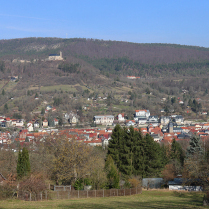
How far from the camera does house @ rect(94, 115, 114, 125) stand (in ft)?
261

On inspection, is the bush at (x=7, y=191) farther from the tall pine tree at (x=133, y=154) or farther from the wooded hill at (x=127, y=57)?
the wooded hill at (x=127, y=57)

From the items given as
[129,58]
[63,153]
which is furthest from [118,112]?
[129,58]

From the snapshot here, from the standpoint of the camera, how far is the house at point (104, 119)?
7962cm

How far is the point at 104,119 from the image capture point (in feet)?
262

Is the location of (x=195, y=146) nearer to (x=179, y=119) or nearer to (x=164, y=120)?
(x=179, y=119)

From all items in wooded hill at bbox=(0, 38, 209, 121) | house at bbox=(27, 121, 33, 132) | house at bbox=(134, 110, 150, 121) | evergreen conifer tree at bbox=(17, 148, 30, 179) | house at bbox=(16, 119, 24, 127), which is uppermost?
wooded hill at bbox=(0, 38, 209, 121)

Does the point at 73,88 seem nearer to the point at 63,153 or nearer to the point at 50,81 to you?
the point at 50,81

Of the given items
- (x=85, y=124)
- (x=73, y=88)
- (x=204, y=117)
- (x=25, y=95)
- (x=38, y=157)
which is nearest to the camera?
(x=38, y=157)

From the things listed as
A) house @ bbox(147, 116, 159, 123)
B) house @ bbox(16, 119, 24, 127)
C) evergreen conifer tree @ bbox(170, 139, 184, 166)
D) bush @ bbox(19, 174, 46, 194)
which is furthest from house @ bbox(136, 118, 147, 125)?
bush @ bbox(19, 174, 46, 194)

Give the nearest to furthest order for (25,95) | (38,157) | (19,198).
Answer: (19,198) → (38,157) → (25,95)

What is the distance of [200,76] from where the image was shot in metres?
147

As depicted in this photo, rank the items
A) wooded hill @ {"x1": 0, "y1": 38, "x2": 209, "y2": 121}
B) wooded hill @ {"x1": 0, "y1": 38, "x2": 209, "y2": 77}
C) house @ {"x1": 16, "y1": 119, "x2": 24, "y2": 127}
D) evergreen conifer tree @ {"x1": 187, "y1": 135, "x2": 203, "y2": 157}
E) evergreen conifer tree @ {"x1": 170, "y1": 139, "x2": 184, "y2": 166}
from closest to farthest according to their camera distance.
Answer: evergreen conifer tree @ {"x1": 187, "y1": 135, "x2": 203, "y2": 157} → evergreen conifer tree @ {"x1": 170, "y1": 139, "x2": 184, "y2": 166} → house @ {"x1": 16, "y1": 119, "x2": 24, "y2": 127} → wooded hill @ {"x1": 0, "y1": 38, "x2": 209, "y2": 121} → wooded hill @ {"x1": 0, "y1": 38, "x2": 209, "y2": 77}

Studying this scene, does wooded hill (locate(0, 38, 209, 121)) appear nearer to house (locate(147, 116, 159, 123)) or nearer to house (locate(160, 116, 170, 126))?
house (locate(147, 116, 159, 123))

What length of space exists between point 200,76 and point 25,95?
87.9 metres
